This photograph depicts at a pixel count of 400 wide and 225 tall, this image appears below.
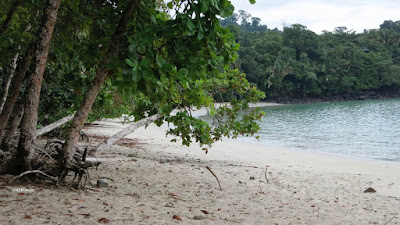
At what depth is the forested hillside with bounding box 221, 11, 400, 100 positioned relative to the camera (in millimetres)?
74881

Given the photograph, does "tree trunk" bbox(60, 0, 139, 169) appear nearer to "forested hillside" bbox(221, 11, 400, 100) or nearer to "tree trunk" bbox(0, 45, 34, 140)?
"tree trunk" bbox(0, 45, 34, 140)

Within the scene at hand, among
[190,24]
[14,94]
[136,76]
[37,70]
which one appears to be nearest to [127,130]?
[14,94]

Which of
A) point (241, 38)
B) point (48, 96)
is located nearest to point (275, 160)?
point (48, 96)

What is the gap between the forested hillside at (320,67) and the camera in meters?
74.9

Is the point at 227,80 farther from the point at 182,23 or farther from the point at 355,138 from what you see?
the point at 355,138

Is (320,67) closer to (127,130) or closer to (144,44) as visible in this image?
(127,130)

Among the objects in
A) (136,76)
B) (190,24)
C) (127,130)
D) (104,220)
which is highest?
(190,24)

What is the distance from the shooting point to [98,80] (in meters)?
4.19

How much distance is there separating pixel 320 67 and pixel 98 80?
7858 cm

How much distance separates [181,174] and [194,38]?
3.99m

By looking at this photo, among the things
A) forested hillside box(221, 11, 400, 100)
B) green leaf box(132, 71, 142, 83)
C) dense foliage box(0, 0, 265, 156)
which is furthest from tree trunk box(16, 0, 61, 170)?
forested hillside box(221, 11, 400, 100)

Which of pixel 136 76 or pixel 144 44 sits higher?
pixel 144 44

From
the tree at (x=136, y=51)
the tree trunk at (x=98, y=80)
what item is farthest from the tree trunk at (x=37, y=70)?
the tree trunk at (x=98, y=80)

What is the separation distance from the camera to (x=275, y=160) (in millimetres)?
11859
